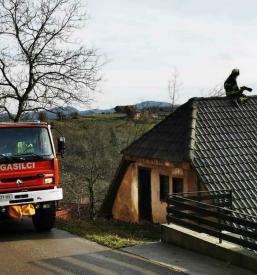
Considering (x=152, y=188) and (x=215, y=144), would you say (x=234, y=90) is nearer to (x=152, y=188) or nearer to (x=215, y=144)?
(x=215, y=144)

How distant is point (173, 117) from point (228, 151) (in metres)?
3.27

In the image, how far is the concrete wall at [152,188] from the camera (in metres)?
16.3

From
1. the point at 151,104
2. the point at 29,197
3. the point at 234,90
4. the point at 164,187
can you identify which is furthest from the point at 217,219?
the point at 151,104

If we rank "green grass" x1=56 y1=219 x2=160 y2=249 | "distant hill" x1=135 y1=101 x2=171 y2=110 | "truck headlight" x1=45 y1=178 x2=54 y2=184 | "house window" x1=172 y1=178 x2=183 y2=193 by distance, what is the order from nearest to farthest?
1. "green grass" x1=56 y1=219 x2=160 y2=249
2. "truck headlight" x1=45 y1=178 x2=54 y2=184
3. "house window" x1=172 y1=178 x2=183 y2=193
4. "distant hill" x1=135 y1=101 x2=171 y2=110

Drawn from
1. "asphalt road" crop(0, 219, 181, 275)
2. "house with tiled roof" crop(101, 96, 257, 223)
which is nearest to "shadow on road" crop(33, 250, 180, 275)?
"asphalt road" crop(0, 219, 181, 275)

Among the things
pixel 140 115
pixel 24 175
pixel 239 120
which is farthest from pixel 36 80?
pixel 140 115

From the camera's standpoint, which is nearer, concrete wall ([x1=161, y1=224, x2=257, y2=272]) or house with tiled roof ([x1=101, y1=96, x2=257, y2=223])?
concrete wall ([x1=161, y1=224, x2=257, y2=272])

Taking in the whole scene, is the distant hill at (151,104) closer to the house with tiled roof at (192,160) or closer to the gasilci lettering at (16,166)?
the house with tiled roof at (192,160)

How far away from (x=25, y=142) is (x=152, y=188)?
8.04 meters

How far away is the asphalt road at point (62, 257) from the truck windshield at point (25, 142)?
1899mm

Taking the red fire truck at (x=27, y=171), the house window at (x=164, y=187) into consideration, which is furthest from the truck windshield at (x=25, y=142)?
the house window at (x=164, y=187)

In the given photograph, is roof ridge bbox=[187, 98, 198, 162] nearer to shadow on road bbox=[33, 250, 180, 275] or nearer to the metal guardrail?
the metal guardrail

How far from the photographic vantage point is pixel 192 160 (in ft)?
51.2

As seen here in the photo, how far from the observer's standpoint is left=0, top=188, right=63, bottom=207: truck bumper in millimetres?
10867
